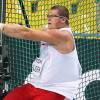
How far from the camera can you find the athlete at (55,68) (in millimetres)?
3252

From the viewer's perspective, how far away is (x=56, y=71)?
3.30 metres

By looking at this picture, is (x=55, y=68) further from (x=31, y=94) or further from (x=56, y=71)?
(x=31, y=94)

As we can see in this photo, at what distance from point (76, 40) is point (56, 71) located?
141 centimetres

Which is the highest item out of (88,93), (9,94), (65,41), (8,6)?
(8,6)

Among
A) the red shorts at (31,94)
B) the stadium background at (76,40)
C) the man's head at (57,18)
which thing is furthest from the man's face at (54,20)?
the stadium background at (76,40)

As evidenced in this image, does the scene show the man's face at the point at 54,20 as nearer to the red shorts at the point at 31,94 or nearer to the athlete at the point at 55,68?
the athlete at the point at 55,68

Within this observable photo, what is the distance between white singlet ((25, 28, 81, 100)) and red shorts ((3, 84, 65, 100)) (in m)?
0.03

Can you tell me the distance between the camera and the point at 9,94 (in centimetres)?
345

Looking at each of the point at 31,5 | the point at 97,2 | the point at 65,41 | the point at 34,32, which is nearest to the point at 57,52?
the point at 65,41

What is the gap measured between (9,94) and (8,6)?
3.32ft

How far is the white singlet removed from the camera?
3.28 m

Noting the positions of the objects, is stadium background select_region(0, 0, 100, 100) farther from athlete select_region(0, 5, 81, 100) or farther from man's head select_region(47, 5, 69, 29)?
man's head select_region(47, 5, 69, 29)

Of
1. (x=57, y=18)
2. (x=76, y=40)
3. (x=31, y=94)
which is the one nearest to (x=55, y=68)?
(x=31, y=94)

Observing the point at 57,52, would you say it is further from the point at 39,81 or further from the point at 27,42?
the point at 27,42
